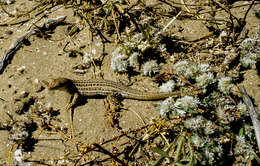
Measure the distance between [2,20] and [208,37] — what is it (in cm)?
393

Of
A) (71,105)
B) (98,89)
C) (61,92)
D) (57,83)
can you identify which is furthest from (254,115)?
(61,92)

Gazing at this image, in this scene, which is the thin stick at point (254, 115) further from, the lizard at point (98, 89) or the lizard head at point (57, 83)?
the lizard head at point (57, 83)

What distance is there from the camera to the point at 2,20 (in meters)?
4.31

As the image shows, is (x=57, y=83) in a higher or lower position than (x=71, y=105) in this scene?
higher

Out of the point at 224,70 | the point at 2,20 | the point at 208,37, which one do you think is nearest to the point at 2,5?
the point at 2,20

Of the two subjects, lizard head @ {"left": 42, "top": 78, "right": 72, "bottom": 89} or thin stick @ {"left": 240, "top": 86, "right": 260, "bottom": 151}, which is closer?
thin stick @ {"left": 240, "top": 86, "right": 260, "bottom": 151}

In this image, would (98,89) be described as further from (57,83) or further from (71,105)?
(57,83)

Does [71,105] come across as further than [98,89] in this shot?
No

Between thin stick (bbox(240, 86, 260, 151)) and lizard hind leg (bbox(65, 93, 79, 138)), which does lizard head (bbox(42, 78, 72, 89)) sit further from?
thin stick (bbox(240, 86, 260, 151))

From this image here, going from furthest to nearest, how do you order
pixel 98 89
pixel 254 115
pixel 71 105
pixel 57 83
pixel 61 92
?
pixel 61 92
pixel 98 89
pixel 71 105
pixel 57 83
pixel 254 115

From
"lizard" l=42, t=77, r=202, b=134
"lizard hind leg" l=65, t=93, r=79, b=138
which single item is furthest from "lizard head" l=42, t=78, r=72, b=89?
"lizard hind leg" l=65, t=93, r=79, b=138

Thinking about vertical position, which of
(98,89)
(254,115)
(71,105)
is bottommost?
(254,115)

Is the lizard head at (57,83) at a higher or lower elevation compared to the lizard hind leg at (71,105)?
higher

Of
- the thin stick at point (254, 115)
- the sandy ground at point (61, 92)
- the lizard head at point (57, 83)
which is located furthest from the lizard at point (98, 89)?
the thin stick at point (254, 115)
